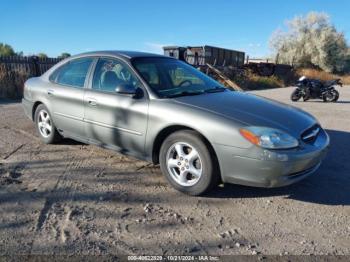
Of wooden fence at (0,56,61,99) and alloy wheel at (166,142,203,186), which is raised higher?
wooden fence at (0,56,61,99)

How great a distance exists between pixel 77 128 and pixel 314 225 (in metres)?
3.31

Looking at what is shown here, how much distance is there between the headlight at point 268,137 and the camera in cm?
347

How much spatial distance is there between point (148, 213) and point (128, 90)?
1497 mm

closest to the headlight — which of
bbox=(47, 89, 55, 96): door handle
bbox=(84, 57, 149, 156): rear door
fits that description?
bbox=(84, 57, 149, 156): rear door

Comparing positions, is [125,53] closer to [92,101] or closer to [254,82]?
[92,101]

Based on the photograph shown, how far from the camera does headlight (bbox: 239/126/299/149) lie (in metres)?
3.47

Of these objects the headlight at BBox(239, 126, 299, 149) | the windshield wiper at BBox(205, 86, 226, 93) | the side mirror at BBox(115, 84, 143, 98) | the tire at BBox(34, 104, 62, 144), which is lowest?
the tire at BBox(34, 104, 62, 144)

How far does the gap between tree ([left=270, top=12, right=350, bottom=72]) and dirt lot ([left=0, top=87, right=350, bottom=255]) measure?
1630 inches

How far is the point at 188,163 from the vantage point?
12.7 ft

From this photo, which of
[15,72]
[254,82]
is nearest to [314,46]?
[254,82]

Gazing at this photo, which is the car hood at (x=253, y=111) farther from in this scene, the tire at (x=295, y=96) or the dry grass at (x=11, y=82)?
the dry grass at (x=11, y=82)

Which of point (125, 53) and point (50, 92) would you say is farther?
point (50, 92)

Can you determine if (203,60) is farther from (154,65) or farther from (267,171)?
(267,171)

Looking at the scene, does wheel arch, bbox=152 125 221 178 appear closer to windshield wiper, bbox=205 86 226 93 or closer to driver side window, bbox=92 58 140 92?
driver side window, bbox=92 58 140 92
